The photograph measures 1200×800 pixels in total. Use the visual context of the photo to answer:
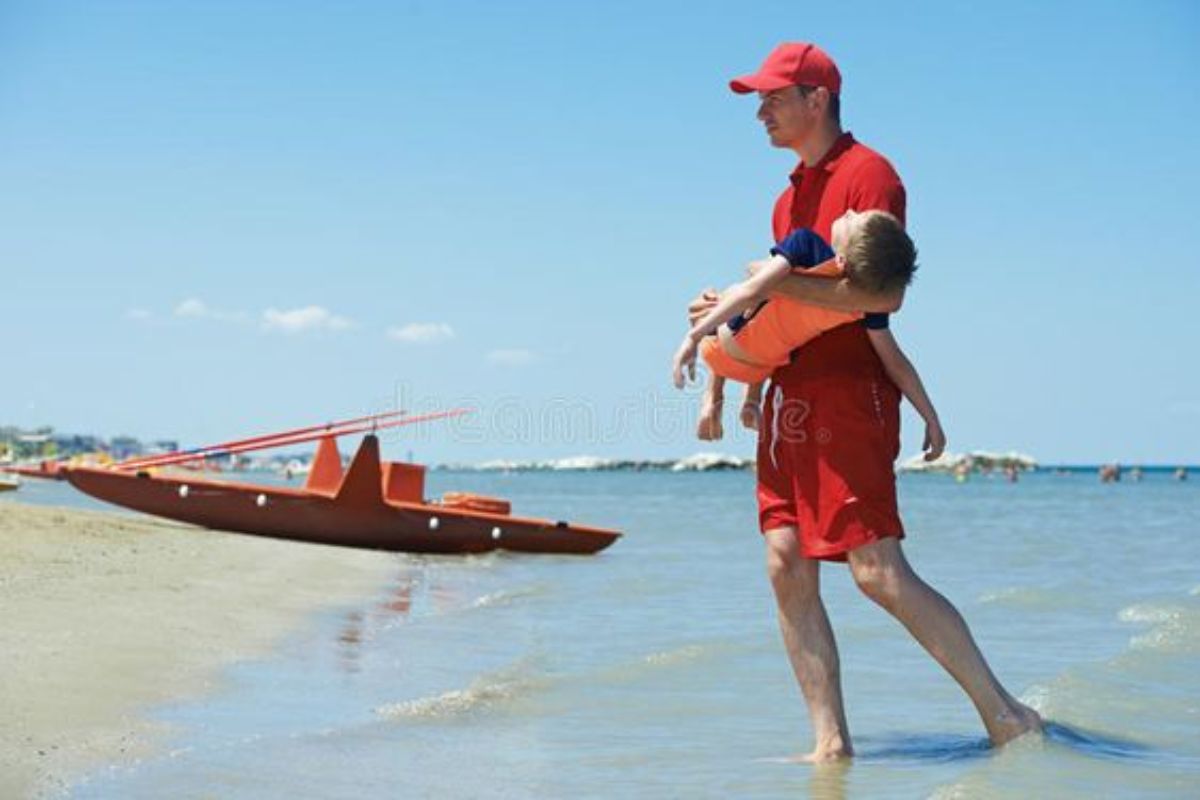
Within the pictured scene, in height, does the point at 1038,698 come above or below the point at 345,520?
below

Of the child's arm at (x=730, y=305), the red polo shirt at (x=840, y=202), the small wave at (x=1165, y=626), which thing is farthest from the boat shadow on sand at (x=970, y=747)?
the small wave at (x=1165, y=626)

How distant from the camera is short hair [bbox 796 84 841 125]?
15.2 ft

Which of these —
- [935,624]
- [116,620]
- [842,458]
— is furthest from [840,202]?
[116,620]

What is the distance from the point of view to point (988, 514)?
4047 cm

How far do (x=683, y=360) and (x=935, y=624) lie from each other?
109 centimetres

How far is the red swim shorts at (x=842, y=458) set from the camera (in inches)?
176

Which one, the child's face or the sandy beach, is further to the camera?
the sandy beach

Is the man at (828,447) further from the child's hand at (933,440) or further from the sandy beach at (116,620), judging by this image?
the sandy beach at (116,620)

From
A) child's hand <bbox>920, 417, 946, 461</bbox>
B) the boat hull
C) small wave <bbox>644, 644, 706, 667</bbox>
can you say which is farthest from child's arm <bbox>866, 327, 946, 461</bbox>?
the boat hull

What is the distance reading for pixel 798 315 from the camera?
4.40 m

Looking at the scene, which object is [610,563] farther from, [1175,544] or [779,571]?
[779,571]

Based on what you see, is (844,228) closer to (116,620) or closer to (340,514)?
(116,620)

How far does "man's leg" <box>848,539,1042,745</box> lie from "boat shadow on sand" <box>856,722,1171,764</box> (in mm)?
109

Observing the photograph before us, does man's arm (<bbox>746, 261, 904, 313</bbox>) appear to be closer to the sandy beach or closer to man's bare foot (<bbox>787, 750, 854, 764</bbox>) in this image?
man's bare foot (<bbox>787, 750, 854, 764</bbox>)
